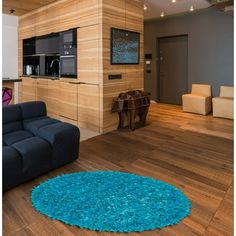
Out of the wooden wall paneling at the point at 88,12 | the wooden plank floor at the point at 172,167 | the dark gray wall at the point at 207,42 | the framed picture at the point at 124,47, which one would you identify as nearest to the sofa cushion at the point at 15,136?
the wooden plank floor at the point at 172,167

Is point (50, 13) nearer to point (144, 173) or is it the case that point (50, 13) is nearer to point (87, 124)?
point (87, 124)

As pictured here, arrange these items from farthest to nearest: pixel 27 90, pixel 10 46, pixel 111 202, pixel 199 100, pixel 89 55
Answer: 1. pixel 10 46
2. pixel 27 90
3. pixel 199 100
4. pixel 89 55
5. pixel 111 202

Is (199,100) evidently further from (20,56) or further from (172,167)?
(20,56)

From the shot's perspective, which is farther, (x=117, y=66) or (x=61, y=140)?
(x=117, y=66)

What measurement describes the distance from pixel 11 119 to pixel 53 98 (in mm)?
2550

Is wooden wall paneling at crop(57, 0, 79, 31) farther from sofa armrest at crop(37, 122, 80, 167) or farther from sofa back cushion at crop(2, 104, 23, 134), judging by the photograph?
sofa armrest at crop(37, 122, 80, 167)

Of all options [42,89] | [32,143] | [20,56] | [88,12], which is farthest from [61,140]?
[20,56]

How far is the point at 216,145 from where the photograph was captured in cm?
391

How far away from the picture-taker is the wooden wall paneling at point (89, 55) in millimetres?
4426

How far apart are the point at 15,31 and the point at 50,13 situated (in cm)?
173

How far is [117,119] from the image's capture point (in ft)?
16.0

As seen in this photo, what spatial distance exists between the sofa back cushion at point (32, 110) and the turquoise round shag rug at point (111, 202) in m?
1.10

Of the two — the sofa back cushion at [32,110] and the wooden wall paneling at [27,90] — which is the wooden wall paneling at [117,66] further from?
the wooden wall paneling at [27,90]

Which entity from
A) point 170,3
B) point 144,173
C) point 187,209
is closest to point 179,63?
point 170,3
